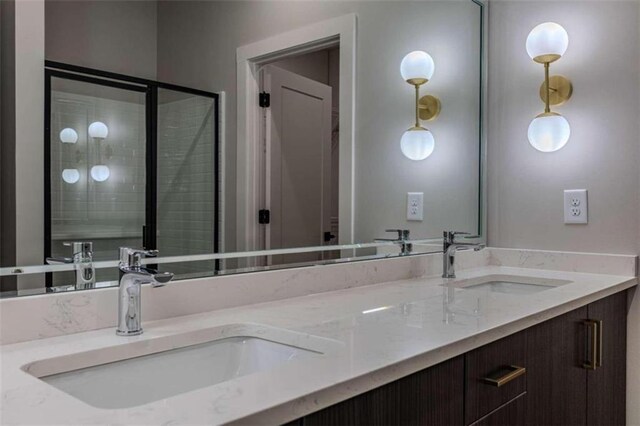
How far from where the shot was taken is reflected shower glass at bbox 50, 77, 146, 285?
2.92 ft

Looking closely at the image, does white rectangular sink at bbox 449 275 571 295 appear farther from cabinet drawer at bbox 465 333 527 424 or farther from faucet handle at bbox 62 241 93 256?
faucet handle at bbox 62 241 93 256

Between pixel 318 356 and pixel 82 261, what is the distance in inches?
18.5

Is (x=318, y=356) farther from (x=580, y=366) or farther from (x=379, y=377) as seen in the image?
(x=580, y=366)

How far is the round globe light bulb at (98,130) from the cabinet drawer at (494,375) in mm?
745

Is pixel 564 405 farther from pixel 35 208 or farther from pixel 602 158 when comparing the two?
pixel 35 208

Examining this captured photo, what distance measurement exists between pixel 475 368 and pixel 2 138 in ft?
2.86

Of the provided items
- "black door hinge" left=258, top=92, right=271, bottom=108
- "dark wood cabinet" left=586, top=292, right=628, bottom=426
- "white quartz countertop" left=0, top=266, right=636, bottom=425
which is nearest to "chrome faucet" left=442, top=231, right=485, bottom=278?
"white quartz countertop" left=0, top=266, right=636, bottom=425

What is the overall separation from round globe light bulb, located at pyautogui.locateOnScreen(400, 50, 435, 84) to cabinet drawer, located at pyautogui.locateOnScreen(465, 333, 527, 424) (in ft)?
3.57

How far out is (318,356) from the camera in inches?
32.6

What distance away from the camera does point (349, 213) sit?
5.29ft

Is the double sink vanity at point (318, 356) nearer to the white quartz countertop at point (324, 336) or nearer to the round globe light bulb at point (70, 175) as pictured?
the white quartz countertop at point (324, 336)

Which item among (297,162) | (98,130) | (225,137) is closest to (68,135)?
(98,130)

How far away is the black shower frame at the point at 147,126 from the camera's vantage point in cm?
88

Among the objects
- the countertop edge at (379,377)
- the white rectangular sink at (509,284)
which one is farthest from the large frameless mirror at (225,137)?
the countertop edge at (379,377)
